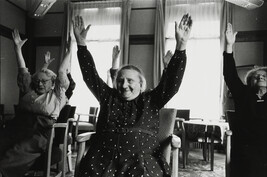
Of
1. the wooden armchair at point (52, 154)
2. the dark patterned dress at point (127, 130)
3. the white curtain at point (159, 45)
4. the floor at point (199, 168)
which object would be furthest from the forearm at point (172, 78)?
the white curtain at point (159, 45)

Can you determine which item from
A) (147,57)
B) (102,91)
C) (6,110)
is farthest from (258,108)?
(6,110)

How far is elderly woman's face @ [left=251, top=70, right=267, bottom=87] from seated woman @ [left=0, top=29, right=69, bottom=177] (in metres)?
1.59

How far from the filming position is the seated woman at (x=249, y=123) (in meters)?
1.87

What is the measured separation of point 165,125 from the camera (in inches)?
80.8

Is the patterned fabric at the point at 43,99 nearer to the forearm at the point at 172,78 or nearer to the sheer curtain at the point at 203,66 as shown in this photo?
the forearm at the point at 172,78

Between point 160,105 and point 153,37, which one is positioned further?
point 153,37

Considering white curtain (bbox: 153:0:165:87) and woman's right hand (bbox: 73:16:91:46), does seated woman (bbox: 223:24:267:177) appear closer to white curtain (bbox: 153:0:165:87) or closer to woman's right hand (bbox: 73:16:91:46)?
woman's right hand (bbox: 73:16:91:46)

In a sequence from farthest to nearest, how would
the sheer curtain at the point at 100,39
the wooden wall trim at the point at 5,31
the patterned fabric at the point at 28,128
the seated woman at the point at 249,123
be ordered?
1. the sheer curtain at the point at 100,39
2. the wooden wall trim at the point at 5,31
3. the patterned fabric at the point at 28,128
4. the seated woman at the point at 249,123

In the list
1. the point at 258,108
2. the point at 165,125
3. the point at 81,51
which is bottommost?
the point at 165,125

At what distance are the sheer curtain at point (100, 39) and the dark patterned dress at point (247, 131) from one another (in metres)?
5.03

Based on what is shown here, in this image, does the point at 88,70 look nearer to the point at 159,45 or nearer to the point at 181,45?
the point at 181,45

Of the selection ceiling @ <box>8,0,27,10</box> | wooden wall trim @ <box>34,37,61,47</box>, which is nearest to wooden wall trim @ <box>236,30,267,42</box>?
wooden wall trim @ <box>34,37,61,47</box>

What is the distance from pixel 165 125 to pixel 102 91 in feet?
1.76

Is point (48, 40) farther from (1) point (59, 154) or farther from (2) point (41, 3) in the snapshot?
(1) point (59, 154)
